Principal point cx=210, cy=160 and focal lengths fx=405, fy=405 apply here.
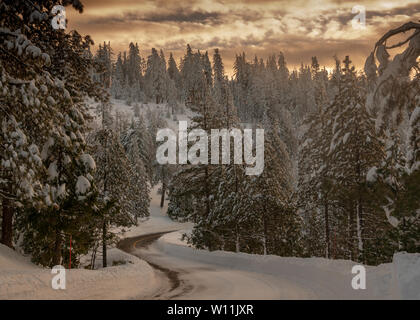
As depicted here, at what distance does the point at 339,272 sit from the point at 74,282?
9.54 metres

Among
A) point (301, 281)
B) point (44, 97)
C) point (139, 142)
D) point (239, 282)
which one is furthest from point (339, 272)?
point (139, 142)

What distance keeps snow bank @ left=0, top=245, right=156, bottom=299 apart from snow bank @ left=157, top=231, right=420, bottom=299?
6171mm

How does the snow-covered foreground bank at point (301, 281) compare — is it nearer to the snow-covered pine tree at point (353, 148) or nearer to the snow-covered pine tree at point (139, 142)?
the snow-covered pine tree at point (353, 148)

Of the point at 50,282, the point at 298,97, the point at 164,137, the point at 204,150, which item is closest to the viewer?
the point at 50,282

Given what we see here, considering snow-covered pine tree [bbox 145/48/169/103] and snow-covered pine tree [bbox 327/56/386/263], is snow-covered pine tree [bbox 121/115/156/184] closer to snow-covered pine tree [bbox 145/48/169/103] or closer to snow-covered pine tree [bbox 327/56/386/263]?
snow-covered pine tree [bbox 327/56/386/263]

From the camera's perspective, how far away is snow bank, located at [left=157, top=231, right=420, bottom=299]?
33.7 feet

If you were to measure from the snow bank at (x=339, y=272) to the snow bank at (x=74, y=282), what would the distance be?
6171 mm

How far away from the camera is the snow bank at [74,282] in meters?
11.2

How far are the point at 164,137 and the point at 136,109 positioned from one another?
36770 millimetres

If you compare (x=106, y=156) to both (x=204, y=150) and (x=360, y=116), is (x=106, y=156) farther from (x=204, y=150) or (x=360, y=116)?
(x=360, y=116)

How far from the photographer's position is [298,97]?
5768 inches

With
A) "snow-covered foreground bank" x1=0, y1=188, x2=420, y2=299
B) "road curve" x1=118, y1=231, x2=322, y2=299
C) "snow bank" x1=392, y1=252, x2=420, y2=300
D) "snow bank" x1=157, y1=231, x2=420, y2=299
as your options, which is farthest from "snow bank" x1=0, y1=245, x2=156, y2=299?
"snow bank" x1=392, y1=252, x2=420, y2=300
